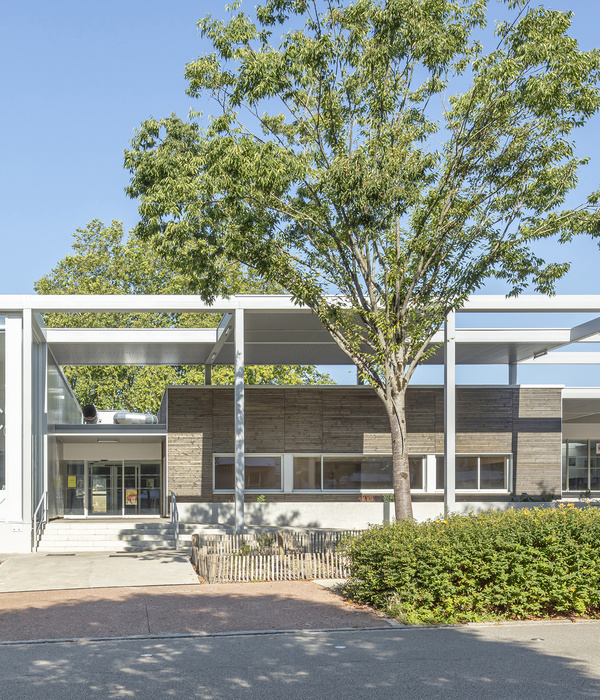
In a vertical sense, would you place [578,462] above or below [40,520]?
above

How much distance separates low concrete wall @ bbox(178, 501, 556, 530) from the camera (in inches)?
955

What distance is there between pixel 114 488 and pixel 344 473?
8626mm

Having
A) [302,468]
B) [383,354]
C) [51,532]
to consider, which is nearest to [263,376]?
[302,468]

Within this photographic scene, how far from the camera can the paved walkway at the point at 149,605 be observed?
10547 millimetres

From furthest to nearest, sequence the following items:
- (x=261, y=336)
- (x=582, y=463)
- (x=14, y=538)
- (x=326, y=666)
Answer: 1. (x=582, y=463)
2. (x=261, y=336)
3. (x=14, y=538)
4. (x=326, y=666)

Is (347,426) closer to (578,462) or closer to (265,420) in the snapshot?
(265,420)

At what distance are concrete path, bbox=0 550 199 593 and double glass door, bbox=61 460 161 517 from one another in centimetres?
828

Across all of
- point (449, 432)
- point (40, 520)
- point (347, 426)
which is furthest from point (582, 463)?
point (40, 520)

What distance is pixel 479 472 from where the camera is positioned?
25.8 meters

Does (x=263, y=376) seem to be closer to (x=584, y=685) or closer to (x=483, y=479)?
(x=483, y=479)

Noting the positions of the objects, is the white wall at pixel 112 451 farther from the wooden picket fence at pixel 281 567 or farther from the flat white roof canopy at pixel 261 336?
the wooden picket fence at pixel 281 567

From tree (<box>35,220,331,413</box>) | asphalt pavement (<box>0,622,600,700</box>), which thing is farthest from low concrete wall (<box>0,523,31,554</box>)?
tree (<box>35,220,331,413</box>)

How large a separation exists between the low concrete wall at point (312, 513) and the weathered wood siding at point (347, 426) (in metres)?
0.44

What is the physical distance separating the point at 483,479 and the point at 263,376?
1791 centimetres
